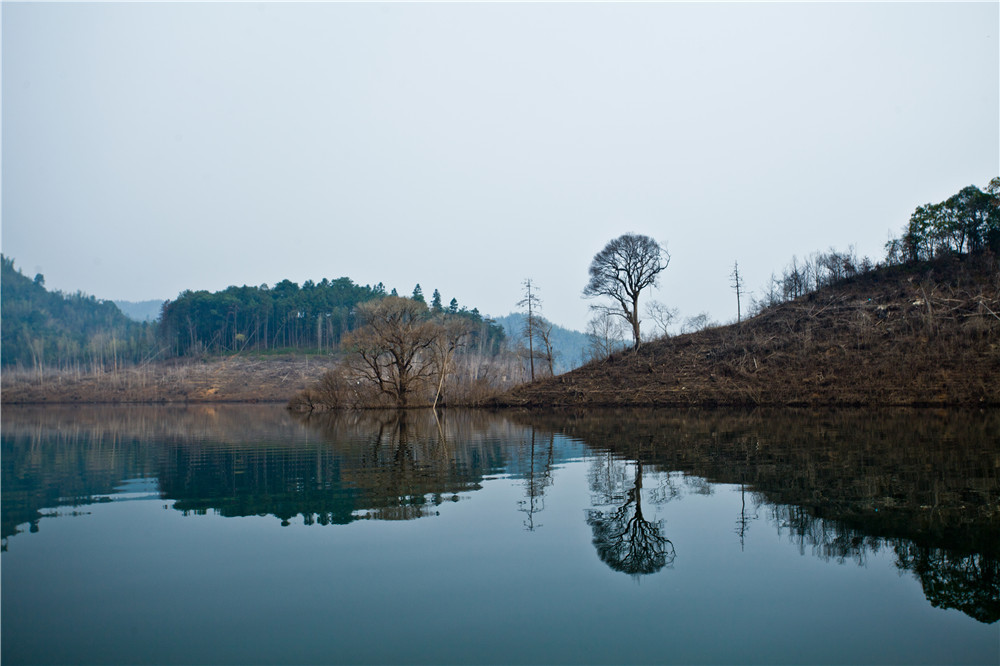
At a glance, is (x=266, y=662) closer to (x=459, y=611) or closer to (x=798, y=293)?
(x=459, y=611)

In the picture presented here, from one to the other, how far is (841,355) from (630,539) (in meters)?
33.1

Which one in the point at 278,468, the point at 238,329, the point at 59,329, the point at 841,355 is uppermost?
the point at 59,329

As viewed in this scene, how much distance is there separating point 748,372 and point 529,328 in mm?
20694

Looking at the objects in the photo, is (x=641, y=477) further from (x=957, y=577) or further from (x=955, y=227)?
(x=955, y=227)

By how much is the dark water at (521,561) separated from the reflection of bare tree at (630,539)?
0.15 feet

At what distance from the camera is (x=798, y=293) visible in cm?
4878

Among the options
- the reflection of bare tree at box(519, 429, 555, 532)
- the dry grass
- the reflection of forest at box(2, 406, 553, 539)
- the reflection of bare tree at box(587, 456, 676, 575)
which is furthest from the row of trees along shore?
the reflection of bare tree at box(587, 456, 676, 575)

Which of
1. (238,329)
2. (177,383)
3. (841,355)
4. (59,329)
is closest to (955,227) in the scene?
(841,355)

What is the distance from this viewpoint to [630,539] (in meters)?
7.49

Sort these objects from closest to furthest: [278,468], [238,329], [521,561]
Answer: [521,561] < [278,468] < [238,329]

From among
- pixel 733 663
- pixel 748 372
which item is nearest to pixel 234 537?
pixel 733 663

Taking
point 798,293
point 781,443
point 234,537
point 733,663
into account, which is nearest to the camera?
point 733,663

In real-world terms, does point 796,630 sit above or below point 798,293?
below

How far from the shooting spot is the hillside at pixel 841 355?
29625 millimetres
